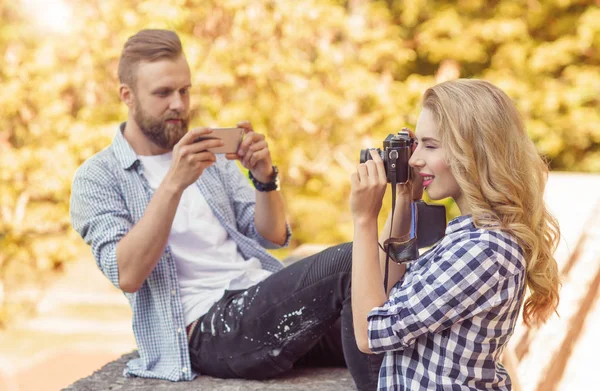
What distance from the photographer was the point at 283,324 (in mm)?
2141

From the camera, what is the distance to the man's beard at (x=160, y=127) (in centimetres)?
249

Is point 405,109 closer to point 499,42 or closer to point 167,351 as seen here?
point 499,42

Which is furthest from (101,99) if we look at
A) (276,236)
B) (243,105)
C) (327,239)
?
(276,236)

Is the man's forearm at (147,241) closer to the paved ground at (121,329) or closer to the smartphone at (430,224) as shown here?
the smartphone at (430,224)

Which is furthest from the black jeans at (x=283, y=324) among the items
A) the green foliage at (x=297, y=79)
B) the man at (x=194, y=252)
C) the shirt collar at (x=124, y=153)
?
the green foliage at (x=297, y=79)

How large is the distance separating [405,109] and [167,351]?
14.6 feet

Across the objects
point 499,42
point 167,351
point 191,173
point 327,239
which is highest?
point 499,42

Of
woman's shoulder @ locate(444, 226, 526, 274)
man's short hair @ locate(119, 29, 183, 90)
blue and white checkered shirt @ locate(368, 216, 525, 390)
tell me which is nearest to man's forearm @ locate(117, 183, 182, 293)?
man's short hair @ locate(119, 29, 183, 90)

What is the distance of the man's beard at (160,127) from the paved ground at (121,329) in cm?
146

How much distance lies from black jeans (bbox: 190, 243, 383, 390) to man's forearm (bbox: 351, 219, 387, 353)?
40cm

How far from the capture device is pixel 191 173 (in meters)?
2.16

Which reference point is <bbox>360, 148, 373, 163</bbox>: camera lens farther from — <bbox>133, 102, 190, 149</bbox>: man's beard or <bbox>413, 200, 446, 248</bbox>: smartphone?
<bbox>133, 102, 190, 149</bbox>: man's beard

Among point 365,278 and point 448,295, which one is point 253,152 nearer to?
point 365,278

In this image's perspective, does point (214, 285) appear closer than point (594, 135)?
Yes
